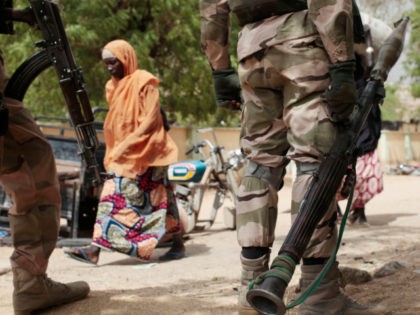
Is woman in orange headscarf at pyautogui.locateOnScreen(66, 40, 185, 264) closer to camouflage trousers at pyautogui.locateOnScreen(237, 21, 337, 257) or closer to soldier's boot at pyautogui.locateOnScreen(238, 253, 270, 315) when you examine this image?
camouflage trousers at pyautogui.locateOnScreen(237, 21, 337, 257)

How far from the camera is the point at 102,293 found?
3.91 meters

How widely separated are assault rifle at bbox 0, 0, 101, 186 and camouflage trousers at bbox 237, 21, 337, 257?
2.57ft

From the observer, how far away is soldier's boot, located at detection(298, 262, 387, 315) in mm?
2975

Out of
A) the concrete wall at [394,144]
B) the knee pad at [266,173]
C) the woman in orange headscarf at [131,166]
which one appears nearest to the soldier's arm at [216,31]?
the knee pad at [266,173]

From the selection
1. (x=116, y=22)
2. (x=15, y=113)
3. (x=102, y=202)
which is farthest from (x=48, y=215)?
(x=116, y=22)

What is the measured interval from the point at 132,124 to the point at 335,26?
11.7ft

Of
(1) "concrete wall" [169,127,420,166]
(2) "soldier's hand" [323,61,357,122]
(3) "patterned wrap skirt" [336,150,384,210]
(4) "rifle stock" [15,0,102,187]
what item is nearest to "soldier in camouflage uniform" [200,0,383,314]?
(2) "soldier's hand" [323,61,357,122]

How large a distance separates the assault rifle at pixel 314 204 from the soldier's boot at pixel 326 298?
296 mm

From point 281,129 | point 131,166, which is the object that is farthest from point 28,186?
point 131,166

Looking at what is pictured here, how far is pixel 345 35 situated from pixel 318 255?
0.90 meters

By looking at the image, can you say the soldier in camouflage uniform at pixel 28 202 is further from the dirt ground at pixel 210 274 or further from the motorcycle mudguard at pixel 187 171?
the motorcycle mudguard at pixel 187 171

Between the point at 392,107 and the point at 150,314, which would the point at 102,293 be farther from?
the point at 392,107

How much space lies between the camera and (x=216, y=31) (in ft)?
11.4

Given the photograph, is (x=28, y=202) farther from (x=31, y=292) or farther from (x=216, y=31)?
(x=216, y=31)
